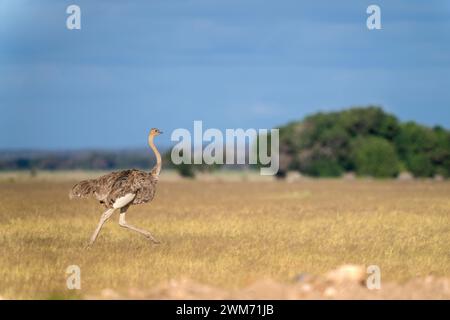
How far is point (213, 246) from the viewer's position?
16219 mm

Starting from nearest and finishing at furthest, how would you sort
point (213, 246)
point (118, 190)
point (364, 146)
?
point (118, 190), point (213, 246), point (364, 146)

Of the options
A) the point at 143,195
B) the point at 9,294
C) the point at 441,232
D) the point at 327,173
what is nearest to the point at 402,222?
the point at 441,232

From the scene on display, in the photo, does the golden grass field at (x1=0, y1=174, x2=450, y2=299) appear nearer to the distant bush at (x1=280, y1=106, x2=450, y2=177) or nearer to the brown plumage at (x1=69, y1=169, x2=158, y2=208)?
the brown plumage at (x1=69, y1=169, x2=158, y2=208)

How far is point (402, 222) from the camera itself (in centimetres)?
2161

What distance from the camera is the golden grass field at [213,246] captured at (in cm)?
1273

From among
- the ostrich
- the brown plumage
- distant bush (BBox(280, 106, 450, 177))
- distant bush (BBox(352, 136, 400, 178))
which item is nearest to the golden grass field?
the ostrich

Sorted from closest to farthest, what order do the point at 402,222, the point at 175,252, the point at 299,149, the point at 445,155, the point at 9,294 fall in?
the point at 9,294, the point at 175,252, the point at 402,222, the point at 445,155, the point at 299,149

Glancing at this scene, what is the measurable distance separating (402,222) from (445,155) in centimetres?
5350

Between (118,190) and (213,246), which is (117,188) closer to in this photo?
(118,190)

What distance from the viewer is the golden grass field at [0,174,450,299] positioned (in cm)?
1273

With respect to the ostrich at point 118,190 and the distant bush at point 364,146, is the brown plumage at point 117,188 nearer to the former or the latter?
the ostrich at point 118,190

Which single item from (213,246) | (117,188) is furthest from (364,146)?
(117,188)

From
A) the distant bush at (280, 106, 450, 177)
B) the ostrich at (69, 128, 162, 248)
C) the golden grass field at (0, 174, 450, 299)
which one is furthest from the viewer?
the distant bush at (280, 106, 450, 177)
